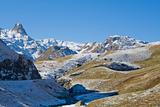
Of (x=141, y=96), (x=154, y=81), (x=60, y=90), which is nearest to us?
(x=141, y=96)

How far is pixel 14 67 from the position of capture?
487 feet

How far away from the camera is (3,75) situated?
141625 mm

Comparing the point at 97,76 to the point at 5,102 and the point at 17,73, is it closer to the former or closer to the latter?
the point at 17,73

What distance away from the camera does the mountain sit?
470ft

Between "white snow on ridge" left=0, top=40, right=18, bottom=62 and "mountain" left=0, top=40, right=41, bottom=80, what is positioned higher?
"white snow on ridge" left=0, top=40, right=18, bottom=62

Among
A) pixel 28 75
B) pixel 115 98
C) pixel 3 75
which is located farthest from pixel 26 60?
pixel 115 98

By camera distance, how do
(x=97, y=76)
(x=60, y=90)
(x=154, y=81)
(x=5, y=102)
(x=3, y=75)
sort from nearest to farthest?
(x=5, y=102) → (x=154, y=81) → (x=3, y=75) → (x=60, y=90) → (x=97, y=76)

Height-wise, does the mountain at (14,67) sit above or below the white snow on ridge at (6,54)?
below

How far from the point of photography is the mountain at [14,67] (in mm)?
143250

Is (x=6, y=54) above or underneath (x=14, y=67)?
above

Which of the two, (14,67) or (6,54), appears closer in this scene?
(14,67)

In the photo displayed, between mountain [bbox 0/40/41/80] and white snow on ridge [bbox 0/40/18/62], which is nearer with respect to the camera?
mountain [bbox 0/40/41/80]

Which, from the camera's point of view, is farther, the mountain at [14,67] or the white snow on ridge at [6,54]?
the white snow on ridge at [6,54]

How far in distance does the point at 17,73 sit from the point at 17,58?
556cm
